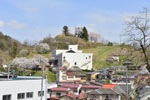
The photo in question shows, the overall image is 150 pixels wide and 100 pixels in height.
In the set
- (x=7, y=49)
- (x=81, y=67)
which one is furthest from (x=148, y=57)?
(x=7, y=49)

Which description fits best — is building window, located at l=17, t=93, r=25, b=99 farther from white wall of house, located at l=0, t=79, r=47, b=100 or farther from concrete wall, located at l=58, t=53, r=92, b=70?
concrete wall, located at l=58, t=53, r=92, b=70

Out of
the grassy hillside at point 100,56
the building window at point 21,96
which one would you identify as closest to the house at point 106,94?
the building window at point 21,96

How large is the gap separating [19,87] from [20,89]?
0.64 ft

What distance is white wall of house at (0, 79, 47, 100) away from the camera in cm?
1434

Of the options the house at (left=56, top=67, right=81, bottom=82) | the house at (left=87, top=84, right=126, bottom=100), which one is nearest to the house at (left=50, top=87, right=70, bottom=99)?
the house at (left=87, top=84, right=126, bottom=100)

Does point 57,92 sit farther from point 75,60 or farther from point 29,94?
point 75,60

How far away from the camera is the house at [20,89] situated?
1437 cm

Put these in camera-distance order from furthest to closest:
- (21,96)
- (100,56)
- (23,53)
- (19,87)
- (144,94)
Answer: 1. (100,56)
2. (23,53)
3. (144,94)
4. (21,96)
5. (19,87)

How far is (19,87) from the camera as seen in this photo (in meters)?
15.6

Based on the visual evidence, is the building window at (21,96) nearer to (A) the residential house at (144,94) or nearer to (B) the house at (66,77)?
(A) the residential house at (144,94)

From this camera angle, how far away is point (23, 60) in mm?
49156

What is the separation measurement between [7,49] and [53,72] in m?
23.9

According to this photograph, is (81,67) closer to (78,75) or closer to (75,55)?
(75,55)

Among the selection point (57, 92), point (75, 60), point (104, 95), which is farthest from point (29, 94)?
point (75, 60)
